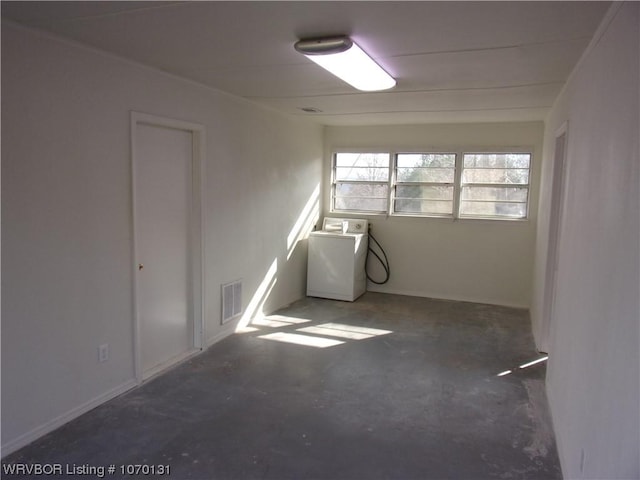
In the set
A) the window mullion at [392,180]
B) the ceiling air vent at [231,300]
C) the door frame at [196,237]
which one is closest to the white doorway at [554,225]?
the window mullion at [392,180]

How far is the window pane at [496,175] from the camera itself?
5.78 m

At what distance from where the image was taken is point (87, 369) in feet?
Answer: 9.72

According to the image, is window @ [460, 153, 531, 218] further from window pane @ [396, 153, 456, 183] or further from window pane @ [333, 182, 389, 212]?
window pane @ [333, 182, 389, 212]

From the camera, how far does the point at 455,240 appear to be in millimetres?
6074

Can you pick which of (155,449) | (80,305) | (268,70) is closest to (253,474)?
(155,449)

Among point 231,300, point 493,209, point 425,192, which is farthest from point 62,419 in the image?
point 493,209

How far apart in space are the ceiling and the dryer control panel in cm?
244

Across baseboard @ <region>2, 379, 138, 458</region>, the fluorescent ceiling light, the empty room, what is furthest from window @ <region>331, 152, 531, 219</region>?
baseboard @ <region>2, 379, 138, 458</region>

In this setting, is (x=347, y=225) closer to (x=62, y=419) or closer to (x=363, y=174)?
(x=363, y=174)

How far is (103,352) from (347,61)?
8.10 ft

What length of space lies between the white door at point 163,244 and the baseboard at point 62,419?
21 centimetres

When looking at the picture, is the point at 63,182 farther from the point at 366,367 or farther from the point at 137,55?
the point at 366,367

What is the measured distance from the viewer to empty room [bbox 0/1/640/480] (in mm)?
2072

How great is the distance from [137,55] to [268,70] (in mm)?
866
